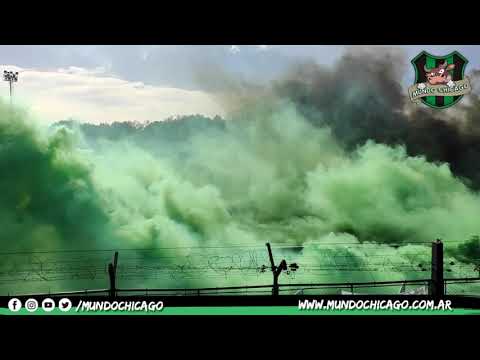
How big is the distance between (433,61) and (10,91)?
4833mm

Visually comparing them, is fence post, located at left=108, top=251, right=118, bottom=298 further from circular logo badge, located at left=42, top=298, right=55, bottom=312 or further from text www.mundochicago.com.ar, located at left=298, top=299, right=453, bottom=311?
text www.mundochicago.com.ar, located at left=298, top=299, right=453, bottom=311

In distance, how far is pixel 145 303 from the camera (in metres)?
6.30

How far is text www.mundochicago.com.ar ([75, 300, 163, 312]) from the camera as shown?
20.5ft

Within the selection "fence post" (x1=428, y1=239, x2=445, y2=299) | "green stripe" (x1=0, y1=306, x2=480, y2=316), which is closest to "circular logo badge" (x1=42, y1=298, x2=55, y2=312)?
"green stripe" (x1=0, y1=306, x2=480, y2=316)

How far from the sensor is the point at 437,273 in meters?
6.48

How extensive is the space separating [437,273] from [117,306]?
3.63 meters

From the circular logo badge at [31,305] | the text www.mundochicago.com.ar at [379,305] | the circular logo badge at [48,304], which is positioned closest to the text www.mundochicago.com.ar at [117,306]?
the circular logo badge at [48,304]

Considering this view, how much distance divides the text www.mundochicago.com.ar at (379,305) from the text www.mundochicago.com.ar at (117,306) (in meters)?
1.65

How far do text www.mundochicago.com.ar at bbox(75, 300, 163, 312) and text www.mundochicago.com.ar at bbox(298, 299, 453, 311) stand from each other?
65.2 inches

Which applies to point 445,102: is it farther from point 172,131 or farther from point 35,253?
point 35,253

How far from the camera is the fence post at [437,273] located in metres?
6.38

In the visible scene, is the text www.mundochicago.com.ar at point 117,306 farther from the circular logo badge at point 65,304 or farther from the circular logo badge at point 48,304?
the circular logo badge at point 48,304

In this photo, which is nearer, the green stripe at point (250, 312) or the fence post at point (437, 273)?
the green stripe at point (250, 312)
